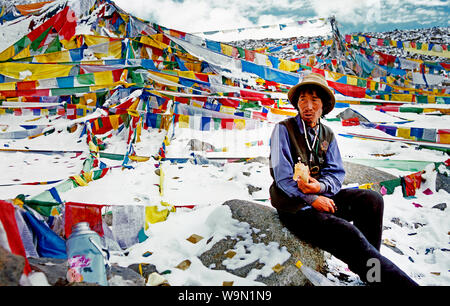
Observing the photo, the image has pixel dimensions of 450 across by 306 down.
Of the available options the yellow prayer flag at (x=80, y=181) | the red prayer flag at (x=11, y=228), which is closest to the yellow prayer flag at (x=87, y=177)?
the yellow prayer flag at (x=80, y=181)

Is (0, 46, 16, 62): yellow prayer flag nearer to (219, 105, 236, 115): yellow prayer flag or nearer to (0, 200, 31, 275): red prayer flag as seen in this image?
(219, 105, 236, 115): yellow prayer flag

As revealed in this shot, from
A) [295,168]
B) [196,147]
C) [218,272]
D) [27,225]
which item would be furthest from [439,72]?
[27,225]

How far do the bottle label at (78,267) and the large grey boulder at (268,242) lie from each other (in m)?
0.84

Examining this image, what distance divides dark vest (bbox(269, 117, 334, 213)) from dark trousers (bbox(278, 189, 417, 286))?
13 centimetres

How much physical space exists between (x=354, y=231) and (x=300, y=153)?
0.73 meters

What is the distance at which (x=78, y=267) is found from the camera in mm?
1639

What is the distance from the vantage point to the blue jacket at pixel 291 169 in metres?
2.12

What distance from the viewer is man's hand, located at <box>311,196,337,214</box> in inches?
80.3

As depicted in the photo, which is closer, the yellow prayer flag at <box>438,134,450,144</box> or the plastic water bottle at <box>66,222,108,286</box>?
the plastic water bottle at <box>66,222,108,286</box>

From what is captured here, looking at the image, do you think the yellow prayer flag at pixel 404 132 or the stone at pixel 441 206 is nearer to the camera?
the stone at pixel 441 206

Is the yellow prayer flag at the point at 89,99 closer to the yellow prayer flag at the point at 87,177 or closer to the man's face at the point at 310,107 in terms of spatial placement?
the yellow prayer flag at the point at 87,177

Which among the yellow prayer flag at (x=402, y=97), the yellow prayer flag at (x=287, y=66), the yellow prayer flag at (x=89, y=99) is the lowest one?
the yellow prayer flag at (x=89, y=99)

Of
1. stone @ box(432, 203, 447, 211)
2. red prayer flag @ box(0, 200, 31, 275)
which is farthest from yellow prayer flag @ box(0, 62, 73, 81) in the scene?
stone @ box(432, 203, 447, 211)
